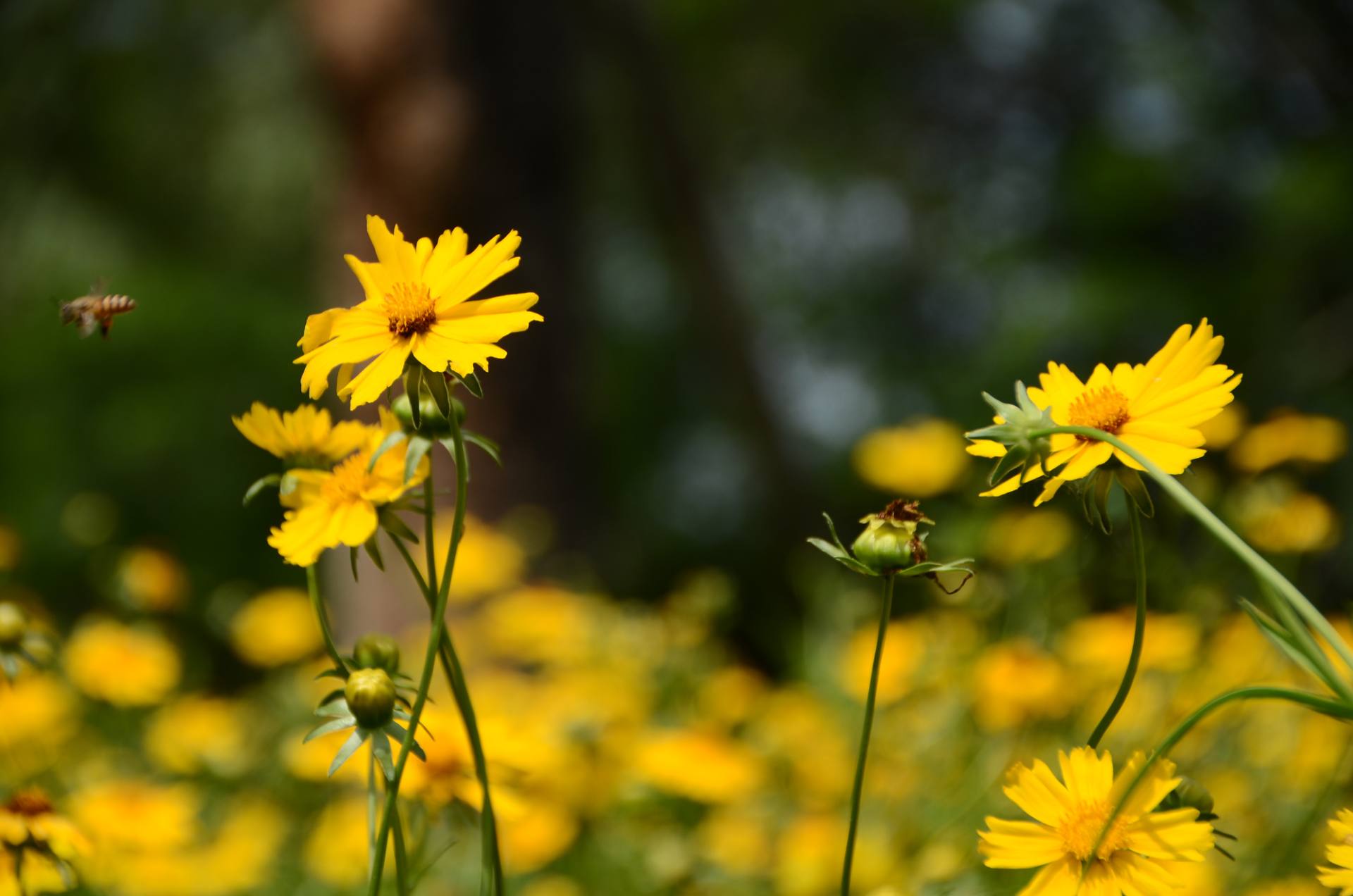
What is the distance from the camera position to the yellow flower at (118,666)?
3.22 feet

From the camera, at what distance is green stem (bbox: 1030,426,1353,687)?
0.30 metres

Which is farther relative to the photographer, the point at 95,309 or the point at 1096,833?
the point at 95,309

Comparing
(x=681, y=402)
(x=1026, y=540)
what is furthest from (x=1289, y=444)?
(x=681, y=402)

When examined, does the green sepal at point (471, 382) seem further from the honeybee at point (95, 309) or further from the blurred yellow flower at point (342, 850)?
the blurred yellow flower at point (342, 850)

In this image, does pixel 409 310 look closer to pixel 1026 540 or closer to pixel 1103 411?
pixel 1103 411

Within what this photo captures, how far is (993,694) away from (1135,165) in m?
2.84

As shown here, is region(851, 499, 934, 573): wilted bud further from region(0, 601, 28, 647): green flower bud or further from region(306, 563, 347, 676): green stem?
region(0, 601, 28, 647): green flower bud

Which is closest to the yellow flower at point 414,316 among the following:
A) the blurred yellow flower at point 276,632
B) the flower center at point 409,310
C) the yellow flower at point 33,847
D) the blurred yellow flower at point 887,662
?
the flower center at point 409,310

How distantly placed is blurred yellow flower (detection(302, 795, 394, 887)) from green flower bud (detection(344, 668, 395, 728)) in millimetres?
417

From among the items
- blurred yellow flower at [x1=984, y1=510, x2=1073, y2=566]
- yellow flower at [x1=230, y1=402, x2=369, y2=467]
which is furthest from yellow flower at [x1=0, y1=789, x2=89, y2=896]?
blurred yellow flower at [x1=984, y1=510, x2=1073, y2=566]

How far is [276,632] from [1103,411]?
1.08 metres

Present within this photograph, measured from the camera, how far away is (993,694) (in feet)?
2.58

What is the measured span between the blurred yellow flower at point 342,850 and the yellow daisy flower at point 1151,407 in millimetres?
545

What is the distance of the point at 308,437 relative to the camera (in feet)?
1.35
